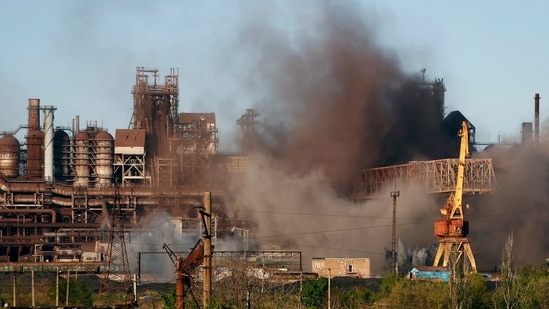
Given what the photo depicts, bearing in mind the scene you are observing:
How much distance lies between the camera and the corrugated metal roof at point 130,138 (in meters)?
118

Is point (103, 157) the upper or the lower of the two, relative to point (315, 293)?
upper

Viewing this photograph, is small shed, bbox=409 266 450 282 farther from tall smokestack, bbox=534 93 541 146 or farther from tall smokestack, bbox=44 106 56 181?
tall smokestack, bbox=44 106 56 181

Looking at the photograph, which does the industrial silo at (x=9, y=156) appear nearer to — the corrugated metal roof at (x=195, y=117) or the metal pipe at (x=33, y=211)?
the metal pipe at (x=33, y=211)

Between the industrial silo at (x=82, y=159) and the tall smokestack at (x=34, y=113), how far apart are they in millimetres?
4028

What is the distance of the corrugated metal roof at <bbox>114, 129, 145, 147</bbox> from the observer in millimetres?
118219

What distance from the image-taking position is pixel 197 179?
381ft

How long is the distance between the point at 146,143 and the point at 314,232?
845 inches

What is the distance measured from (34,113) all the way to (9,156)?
15.0 ft

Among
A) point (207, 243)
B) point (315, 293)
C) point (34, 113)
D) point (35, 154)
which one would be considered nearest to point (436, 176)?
point (315, 293)

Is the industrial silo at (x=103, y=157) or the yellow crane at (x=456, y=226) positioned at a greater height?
the industrial silo at (x=103, y=157)

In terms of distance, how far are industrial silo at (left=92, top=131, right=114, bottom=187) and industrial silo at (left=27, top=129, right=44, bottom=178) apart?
490 centimetres

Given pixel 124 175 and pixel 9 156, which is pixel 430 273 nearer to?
pixel 124 175

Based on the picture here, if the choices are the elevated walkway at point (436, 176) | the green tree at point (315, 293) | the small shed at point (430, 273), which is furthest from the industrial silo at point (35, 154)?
the green tree at point (315, 293)

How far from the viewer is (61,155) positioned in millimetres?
120312
